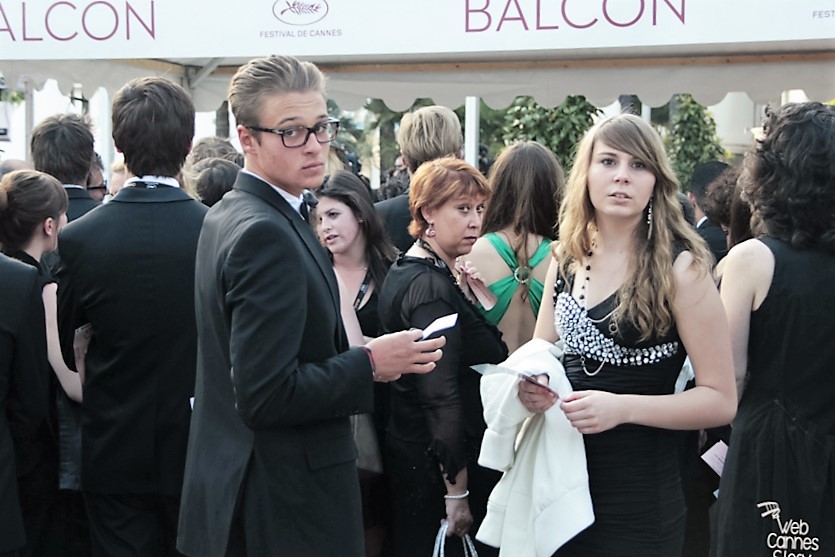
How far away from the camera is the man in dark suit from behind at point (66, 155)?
421 centimetres

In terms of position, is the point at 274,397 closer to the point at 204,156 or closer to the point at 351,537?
the point at 351,537

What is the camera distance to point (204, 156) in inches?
198

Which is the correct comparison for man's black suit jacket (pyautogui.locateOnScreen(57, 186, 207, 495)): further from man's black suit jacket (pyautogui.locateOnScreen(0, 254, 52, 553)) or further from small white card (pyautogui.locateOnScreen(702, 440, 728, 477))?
small white card (pyautogui.locateOnScreen(702, 440, 728, 477))

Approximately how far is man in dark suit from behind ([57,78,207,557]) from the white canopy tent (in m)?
2.62

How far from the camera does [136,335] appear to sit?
3061mm

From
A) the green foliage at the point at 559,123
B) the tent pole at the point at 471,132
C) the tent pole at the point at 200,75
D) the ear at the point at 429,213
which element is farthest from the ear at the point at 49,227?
the green foliage at the point at 559,123

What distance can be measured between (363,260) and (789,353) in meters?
1.81

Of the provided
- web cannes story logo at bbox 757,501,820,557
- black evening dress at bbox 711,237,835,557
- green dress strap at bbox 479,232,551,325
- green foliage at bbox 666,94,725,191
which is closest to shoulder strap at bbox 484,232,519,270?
green dress strap at bbox 479,232,551,325

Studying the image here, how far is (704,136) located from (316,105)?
16711 millimetres

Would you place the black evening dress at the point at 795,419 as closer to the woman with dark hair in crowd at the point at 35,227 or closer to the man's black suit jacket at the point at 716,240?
the man's black suit jacket at the point at 716,240

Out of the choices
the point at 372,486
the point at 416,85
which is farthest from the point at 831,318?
the point at 416,85

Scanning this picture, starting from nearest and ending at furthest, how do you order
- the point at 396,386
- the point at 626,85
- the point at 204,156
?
the point at 396,386, the point at 204,156, the point at 626,85

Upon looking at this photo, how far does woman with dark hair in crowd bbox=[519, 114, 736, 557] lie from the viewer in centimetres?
A: 262

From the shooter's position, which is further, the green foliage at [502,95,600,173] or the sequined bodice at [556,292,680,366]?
the green foliage at [502,95,600,173]
